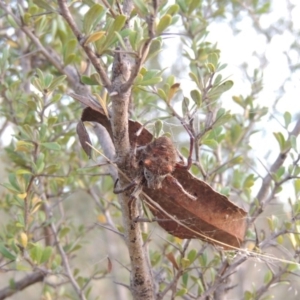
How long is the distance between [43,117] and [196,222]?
411 mm

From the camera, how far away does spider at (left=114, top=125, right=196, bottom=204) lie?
24.5 inches

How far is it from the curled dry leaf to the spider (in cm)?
4

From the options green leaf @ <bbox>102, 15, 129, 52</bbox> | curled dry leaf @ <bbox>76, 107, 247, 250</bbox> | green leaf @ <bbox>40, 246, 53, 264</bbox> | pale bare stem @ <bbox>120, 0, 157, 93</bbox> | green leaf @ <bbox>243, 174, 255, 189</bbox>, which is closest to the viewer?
pale bare stem @ <bbox>120, 0, 157, 93</bbox>

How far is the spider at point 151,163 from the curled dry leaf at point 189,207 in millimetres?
39

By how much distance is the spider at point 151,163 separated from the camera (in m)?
0.62

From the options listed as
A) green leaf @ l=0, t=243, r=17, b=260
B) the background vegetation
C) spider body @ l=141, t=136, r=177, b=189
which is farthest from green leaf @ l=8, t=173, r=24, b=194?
spider body @ l=141, t=136, r=177, b=189

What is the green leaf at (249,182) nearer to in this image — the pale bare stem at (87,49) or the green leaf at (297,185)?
the green leaf at (297,185)

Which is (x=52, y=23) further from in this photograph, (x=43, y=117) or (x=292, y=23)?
(x=292, y=23)

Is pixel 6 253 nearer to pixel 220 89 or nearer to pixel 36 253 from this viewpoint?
pixel 36 253

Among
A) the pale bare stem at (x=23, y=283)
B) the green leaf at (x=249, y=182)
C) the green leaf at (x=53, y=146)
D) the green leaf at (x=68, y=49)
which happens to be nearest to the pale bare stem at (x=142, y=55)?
the green leaf at (x=53, y=146)

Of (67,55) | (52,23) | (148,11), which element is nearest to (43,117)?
(67,55)

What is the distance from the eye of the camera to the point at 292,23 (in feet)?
5.12

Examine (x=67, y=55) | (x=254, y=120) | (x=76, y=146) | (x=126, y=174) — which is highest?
(x=67, y=55)

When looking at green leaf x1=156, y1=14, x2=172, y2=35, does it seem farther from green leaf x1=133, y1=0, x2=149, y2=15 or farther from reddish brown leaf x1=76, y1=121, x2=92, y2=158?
reddish brown leaf x1=76, y1=121, x2=92, y2=158
